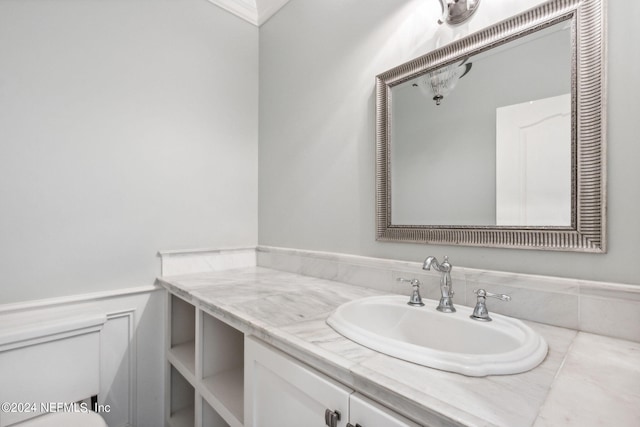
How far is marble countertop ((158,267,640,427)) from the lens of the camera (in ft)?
1.49

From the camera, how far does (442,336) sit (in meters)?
0.90

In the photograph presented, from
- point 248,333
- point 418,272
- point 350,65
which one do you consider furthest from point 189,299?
point 350,65

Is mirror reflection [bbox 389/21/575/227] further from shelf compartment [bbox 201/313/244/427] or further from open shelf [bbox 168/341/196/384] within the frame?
open shelf [bbox 168/341/196/384]

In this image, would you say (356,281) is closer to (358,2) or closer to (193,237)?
(193,237)

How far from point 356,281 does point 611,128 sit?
1002 mm

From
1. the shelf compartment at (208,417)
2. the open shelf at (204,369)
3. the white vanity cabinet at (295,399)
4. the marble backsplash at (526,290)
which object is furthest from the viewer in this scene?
the shelf compartment at (208,417)

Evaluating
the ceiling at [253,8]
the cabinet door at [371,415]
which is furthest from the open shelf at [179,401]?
the ceiling at [253,8]

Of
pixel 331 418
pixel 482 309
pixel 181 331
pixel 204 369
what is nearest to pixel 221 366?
pixel 204 369

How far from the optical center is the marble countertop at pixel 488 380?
45cm

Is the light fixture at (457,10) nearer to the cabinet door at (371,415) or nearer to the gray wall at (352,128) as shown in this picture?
Result: the gray wall at (352,128)

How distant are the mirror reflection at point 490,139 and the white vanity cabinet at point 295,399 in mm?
723

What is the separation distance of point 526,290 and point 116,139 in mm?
1821

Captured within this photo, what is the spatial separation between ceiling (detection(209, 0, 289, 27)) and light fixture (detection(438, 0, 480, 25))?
1.16 m

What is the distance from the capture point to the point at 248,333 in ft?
2.96
